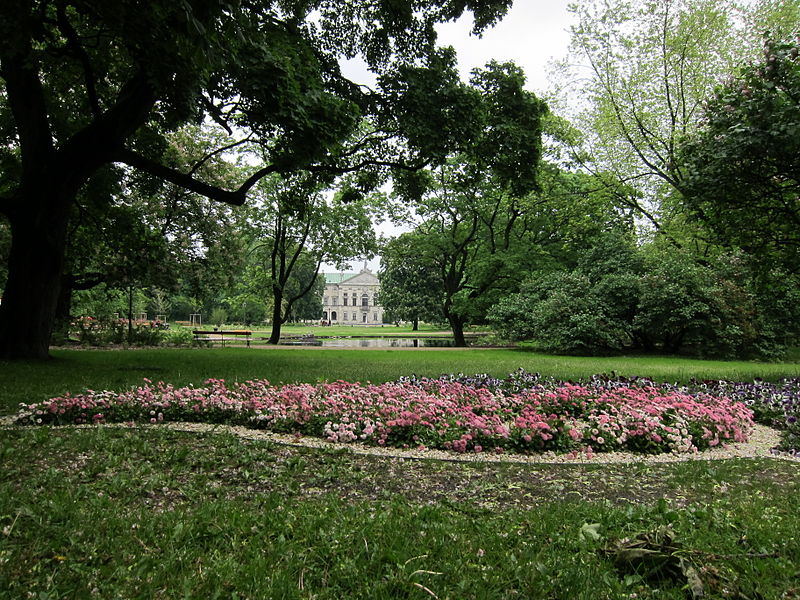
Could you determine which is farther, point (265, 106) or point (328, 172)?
point (328, 172)

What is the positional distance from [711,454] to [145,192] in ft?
49.4

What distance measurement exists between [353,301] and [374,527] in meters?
100

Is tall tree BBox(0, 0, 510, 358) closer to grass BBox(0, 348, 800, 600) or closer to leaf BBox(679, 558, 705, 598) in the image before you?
grass BBox(0, 348, 800, 600)

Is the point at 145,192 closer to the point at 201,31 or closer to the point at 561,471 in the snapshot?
the point at 201,31

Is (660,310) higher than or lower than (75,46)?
lower

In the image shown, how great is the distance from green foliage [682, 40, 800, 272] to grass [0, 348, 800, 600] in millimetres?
6474

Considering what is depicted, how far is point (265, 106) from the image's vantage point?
7906mm

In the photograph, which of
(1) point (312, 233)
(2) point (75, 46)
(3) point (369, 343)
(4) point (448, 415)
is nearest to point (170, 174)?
(2) point (75, 46)

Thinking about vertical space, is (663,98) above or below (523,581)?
above

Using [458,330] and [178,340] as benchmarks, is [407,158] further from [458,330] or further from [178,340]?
[178,340]

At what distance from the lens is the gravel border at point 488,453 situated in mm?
4297

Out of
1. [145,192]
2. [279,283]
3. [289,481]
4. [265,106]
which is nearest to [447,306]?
[279,283]

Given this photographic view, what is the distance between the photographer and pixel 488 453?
4488 millimetres

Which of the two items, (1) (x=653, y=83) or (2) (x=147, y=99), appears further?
(1) (x=653, y=83)
